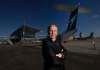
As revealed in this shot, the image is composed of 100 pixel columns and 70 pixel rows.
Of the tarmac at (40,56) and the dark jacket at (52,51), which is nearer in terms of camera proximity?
the dark jacket at (52,51)

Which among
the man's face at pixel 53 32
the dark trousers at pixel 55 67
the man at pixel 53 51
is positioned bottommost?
the dark trousers at pixel 55 67

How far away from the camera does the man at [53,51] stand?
4.45 m

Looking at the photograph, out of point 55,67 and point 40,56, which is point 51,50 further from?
point 40,56

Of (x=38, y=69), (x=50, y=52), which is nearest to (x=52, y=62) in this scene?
(x=50, y=52)

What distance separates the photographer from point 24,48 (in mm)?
15102

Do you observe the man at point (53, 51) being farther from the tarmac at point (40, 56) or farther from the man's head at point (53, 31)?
the tarmac at point (40, 56)

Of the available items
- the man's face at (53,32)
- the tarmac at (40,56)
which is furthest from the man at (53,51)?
the tarmac at (40,56)

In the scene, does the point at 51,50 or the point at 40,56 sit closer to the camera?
the point at 51,50

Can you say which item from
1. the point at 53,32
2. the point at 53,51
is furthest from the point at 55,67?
the point at 53,32

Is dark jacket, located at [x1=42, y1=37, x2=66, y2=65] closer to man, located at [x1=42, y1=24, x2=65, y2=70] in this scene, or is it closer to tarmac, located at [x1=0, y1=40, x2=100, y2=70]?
man, located at [x1=42, y1=24, x2=65, y2=70]

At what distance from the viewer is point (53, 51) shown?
14.9ft

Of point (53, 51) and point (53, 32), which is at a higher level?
point (53, 32)

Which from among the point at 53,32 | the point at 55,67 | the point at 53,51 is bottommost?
the point at 55,67

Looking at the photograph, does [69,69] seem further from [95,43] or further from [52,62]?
[95,43]
